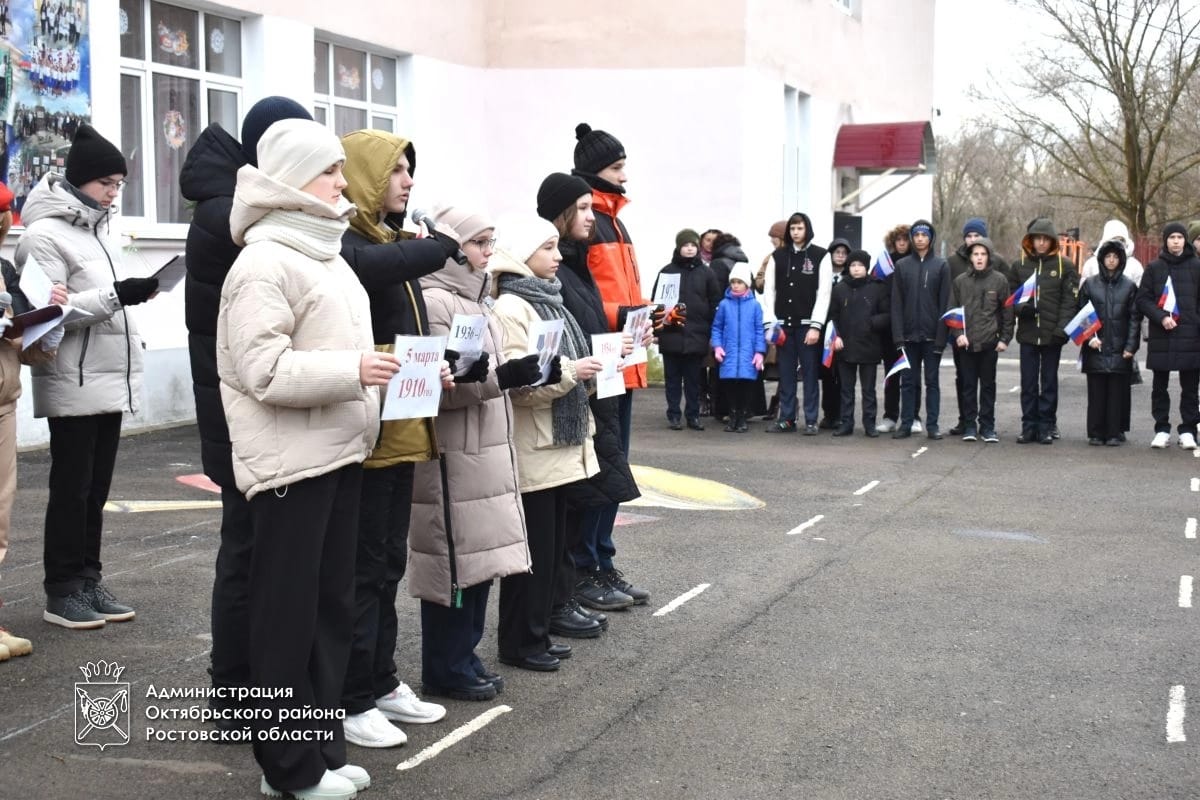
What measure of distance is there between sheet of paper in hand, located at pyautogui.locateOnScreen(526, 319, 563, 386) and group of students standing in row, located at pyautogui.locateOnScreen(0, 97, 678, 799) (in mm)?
Answer: 51

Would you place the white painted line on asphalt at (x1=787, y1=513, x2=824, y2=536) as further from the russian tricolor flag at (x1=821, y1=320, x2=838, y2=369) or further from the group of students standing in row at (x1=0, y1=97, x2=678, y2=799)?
the russian tricolor flag at (x1=821, y1=320, x2=838, y2=369)

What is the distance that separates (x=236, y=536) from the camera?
492cm

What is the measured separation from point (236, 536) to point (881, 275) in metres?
10.3

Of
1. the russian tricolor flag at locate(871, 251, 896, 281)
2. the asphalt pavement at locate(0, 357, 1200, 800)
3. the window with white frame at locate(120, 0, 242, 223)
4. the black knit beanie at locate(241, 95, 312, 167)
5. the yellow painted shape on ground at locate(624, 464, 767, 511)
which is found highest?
the window with white frame at locate(120, 0, 242, 223)

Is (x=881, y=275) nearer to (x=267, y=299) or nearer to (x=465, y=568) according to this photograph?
(x=465, y=568)

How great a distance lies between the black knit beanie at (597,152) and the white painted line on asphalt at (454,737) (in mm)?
2720

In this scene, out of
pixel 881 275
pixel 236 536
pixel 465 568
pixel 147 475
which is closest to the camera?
pixel 236 536

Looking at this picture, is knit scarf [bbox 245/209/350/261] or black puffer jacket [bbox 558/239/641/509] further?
black puffer jacket [bbox 558/239/641/509]

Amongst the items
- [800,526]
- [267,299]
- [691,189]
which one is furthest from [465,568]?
[691,189]

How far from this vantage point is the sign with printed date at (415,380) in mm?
4457

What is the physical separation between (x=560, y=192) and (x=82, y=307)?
212 centimetres

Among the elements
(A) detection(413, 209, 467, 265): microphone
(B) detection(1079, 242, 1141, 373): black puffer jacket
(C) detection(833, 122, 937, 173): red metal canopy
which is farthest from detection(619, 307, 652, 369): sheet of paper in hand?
(C) detection(833, 122, 937, 173): red metal canopy

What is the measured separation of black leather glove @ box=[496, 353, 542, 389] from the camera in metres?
5.29

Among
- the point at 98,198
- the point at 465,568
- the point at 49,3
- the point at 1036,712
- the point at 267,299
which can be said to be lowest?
the point at 1036,712
